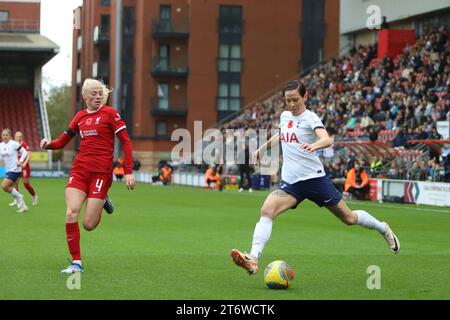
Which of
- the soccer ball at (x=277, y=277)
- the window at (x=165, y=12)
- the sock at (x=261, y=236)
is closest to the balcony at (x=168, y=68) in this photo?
the window at (x=165, y=12)

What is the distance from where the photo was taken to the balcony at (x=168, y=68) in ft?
253

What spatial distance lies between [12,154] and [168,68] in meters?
52.1

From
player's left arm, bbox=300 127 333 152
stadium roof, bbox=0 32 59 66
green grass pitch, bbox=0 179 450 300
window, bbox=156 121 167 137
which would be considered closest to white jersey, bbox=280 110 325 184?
player's left arm, bbox=300 127 333 152

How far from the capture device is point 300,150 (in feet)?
38.1

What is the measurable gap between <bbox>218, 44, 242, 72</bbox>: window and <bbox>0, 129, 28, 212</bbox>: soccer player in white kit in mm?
52337

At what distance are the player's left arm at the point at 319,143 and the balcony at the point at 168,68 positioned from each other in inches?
2608

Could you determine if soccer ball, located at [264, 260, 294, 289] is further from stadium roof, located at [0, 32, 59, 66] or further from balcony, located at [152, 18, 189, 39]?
balcony, located at [152, 18, 189, 39]

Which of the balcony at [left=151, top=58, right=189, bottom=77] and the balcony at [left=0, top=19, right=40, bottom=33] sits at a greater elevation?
the balcony at [left=0, top=19, right=40, bottom=33]

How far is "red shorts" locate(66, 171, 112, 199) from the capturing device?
12.2 m

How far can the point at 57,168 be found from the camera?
6988cm

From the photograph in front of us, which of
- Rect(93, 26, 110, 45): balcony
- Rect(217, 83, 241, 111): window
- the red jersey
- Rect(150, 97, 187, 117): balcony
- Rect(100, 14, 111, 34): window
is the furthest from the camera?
Rect(100, 14, 111, 34): window
